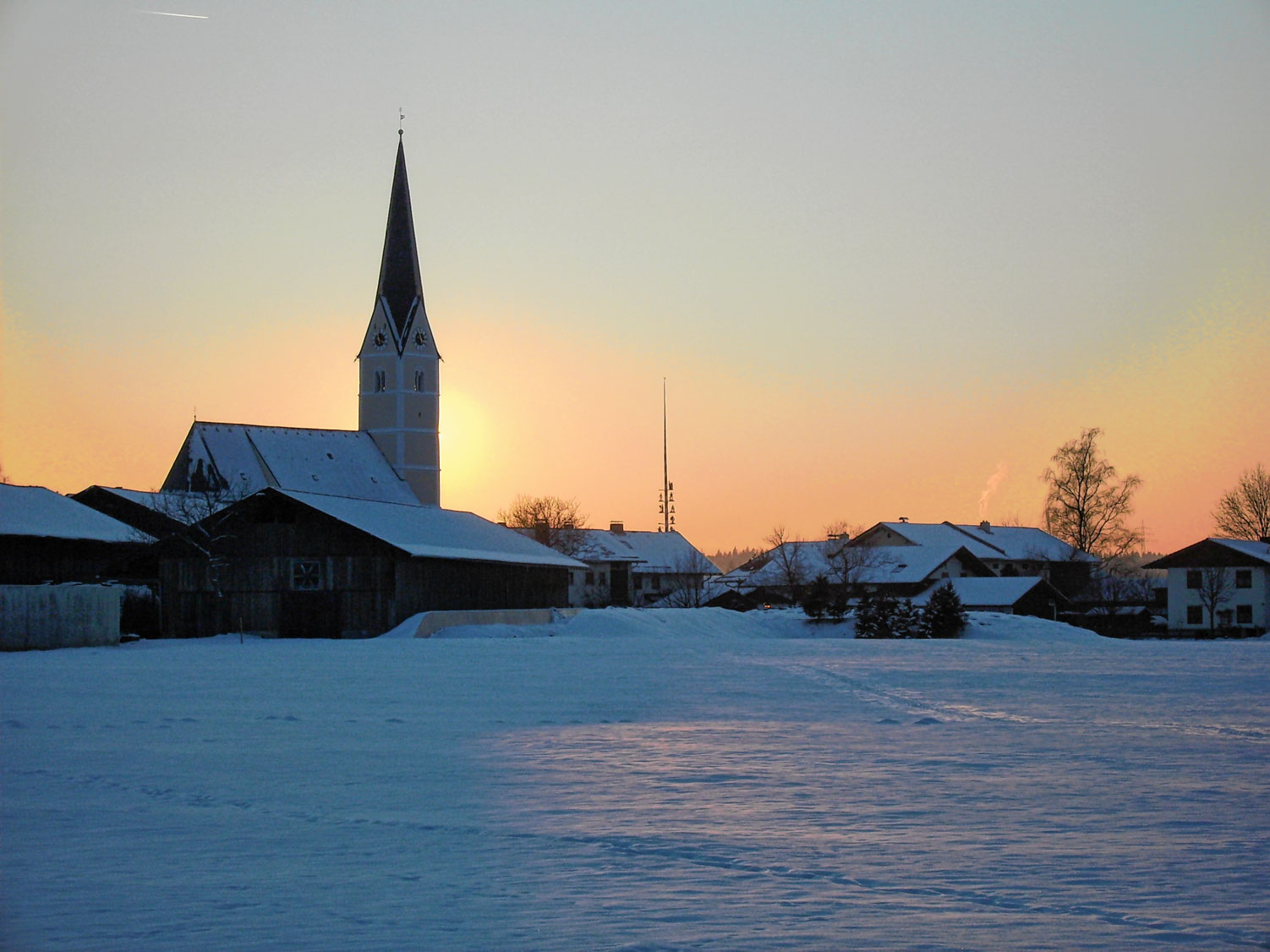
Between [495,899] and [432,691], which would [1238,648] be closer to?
[432,691]

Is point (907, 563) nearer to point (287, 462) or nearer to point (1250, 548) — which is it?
point (1250, 548)

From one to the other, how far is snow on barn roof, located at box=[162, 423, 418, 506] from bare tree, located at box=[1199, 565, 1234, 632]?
44.3 metres

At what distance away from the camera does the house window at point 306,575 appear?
44438 millimetres

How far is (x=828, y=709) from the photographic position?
66.0 ft

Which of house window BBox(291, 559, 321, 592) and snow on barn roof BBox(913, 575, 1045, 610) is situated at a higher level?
house window BBox(291, 559, 321, 592)

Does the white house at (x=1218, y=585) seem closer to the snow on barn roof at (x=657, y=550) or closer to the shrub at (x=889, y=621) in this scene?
the shrub at (x=889, y=621)

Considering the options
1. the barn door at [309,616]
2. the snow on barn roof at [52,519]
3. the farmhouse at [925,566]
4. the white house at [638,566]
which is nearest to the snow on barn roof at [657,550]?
the white house at [638,566]

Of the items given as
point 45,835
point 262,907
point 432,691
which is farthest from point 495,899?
point 432,691

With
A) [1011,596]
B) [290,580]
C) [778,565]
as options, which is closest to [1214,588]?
[1011,596]

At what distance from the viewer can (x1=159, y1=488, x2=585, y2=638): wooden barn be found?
44.0 m

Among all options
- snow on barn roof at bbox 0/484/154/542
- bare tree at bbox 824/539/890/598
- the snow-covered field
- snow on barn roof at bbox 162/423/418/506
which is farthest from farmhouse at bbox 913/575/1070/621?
the snow-covered field

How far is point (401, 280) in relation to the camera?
98.4 m

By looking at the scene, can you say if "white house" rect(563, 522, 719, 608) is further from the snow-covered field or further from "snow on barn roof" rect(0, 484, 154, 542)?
the snow-covered field

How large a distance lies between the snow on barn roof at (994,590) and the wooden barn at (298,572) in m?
33.1
